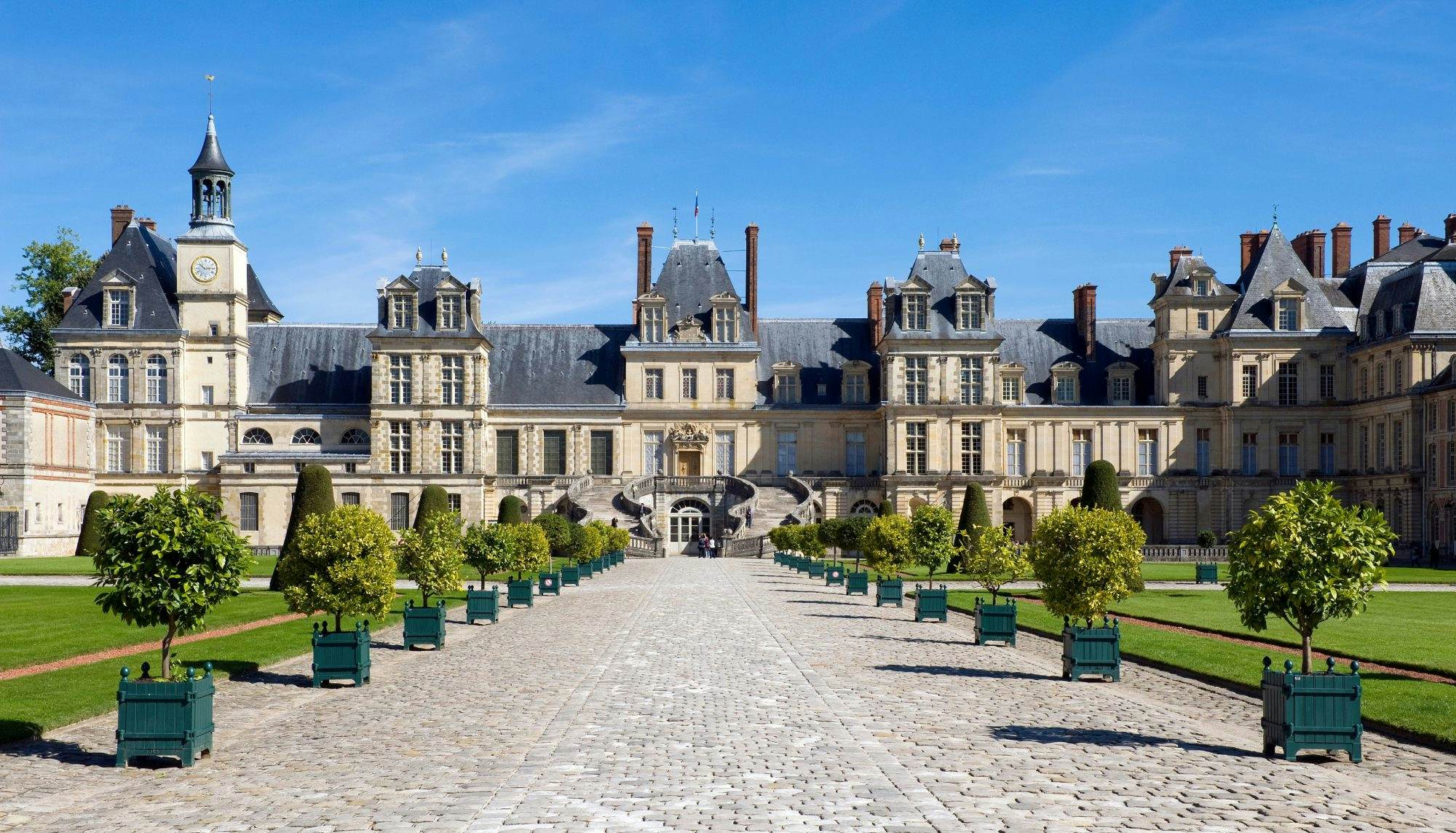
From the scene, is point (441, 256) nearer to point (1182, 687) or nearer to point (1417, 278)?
point (1417, 278)

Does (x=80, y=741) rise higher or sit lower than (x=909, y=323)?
lower

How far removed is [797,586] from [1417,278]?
35.7m

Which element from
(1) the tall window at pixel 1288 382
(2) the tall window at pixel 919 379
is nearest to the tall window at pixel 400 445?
(2) the tall window at pixel 919 379

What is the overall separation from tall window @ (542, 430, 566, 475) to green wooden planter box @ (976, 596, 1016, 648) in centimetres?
4381

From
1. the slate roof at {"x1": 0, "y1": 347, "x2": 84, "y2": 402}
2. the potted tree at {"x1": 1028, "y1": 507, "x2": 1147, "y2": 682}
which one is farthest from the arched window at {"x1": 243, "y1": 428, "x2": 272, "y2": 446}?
the potted tree at {"x1": 1028, "y1": 507, "x2": 1147, "y2": 682}

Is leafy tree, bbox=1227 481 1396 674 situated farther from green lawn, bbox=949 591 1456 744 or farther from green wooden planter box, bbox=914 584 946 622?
green wooden planter box, bbox=914 584 946 622

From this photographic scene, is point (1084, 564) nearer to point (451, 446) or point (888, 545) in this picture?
point (888, 545)

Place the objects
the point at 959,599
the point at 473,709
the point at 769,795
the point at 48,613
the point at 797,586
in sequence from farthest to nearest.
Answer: the point at 797,586
the point at 959,599
the point at 48,613
the point at 473,709
the point at 769,795

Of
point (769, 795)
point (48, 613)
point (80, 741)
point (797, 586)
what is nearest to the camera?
point (769, 795)

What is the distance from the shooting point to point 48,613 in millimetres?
26250

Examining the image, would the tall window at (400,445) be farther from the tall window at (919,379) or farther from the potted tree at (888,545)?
the potted tree at (888,545)

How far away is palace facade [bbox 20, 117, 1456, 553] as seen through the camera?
62.3 metres

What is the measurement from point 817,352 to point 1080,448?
1372cm

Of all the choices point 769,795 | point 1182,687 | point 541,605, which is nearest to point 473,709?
point 769,795
